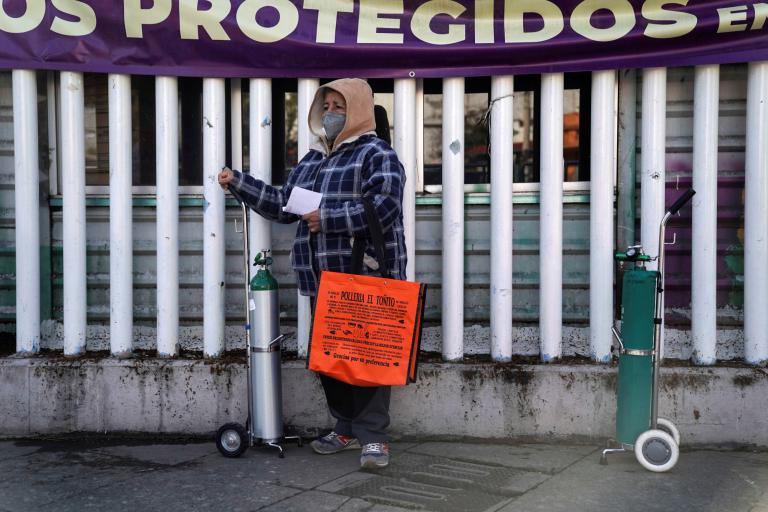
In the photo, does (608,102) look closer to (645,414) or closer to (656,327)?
(656,327)

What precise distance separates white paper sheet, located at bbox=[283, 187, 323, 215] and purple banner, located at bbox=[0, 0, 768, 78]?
98cm

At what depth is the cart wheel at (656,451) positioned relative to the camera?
174 inches

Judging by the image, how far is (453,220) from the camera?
5223mm

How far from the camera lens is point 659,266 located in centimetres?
448

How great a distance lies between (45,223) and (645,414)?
13.2ft

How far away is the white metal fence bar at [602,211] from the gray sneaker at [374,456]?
4.95 feet

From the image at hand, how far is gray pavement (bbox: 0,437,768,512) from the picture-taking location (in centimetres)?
405

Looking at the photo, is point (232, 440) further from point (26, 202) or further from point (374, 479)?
point (26, 202)

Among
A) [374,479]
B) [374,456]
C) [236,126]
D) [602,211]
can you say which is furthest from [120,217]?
[602,211]

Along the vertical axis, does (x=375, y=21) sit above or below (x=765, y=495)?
above

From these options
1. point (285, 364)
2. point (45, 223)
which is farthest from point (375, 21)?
point (45, 223)

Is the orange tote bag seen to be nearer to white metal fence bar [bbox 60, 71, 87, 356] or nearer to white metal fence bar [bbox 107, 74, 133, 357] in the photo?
white metal fence bar [bbox 107, 74, 133, 357]

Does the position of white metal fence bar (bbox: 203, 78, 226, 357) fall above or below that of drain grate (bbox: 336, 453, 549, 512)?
above

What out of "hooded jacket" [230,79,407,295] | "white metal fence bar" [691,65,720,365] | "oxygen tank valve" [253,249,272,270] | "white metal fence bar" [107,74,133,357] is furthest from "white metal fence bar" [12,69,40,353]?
"white metal fence bar" [691,65,720,365]
